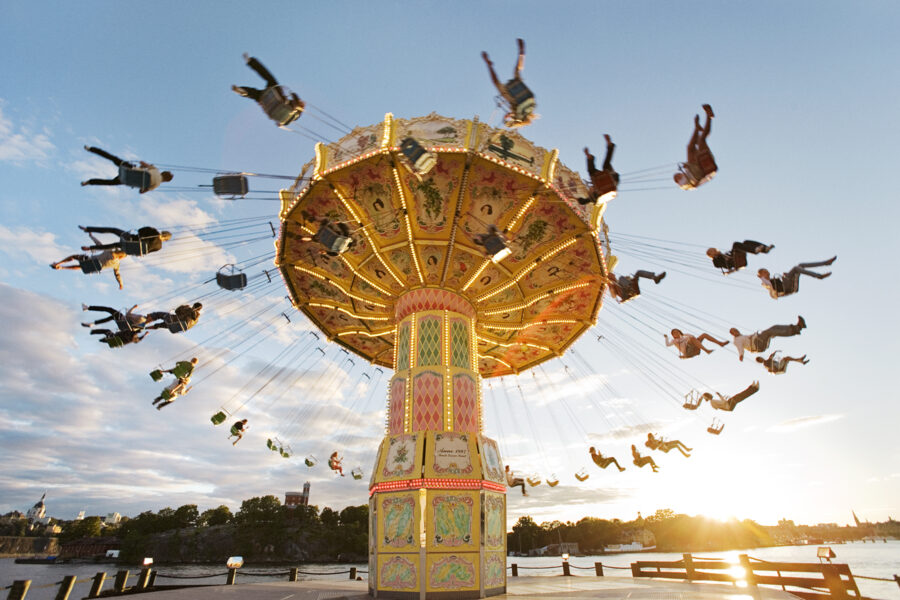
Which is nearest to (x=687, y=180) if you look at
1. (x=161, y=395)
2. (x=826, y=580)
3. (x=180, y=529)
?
(x=826, y=580)

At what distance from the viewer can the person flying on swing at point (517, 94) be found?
375 inches

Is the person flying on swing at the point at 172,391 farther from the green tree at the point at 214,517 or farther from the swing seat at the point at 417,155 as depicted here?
the green tree at the point at 214,517

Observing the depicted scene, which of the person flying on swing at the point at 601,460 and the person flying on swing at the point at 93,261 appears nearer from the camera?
the person flying on swing at the point at 93,261

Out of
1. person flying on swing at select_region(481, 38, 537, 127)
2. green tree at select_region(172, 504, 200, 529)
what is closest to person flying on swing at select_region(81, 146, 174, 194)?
person flying on swing at select_region(481, 38, 537, 127)

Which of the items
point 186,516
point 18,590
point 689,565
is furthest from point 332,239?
point 186,516

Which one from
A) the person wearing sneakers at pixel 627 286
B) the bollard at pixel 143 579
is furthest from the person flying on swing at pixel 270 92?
the bollard at pixel 143 579

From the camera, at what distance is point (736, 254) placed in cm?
1138

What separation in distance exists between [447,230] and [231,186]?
231 inches

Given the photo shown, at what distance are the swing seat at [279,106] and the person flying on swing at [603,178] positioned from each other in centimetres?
626

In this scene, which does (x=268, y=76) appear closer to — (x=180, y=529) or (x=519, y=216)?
(x=519, y=216)

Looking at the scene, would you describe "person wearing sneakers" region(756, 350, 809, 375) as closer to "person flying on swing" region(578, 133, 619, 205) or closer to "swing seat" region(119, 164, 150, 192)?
"person flying on swing" region(578, 133, 619, 205)

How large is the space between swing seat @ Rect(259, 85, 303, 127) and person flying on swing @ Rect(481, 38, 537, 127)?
157 inches

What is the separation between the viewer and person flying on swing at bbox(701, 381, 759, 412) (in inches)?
513

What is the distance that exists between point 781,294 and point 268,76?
12173mm
